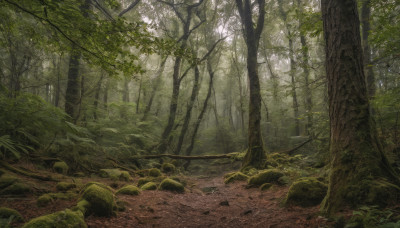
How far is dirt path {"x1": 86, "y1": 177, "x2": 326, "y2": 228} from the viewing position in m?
3.77

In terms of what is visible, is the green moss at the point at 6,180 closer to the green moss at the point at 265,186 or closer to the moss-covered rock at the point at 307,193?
the moss-covered rock at the point at 307,193

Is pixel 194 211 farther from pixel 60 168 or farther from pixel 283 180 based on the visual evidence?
pixel 60 168

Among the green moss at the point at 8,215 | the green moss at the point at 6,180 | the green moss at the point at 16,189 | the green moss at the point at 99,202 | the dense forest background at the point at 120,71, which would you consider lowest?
the green moss at the point at 99,202

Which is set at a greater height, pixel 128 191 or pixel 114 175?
pixel 114 175

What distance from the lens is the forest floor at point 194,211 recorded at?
3.65m

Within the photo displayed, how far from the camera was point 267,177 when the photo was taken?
7.10 m

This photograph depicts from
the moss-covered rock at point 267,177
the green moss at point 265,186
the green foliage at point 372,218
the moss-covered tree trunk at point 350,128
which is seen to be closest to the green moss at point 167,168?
the moss-covered rock at point 267,177

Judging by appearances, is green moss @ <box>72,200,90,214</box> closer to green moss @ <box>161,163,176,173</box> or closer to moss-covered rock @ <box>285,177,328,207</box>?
moss-covered rock @ <box>285,177,328,207</box>

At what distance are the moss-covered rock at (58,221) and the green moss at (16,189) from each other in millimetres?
1971

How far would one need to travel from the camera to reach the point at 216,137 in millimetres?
25547

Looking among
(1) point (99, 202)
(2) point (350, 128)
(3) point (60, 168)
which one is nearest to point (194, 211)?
(1) point (99, 202)

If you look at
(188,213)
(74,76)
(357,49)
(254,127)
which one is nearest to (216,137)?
(254,127)

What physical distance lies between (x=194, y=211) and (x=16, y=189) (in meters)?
4.01

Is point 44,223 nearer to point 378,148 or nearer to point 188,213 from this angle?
point 188,213
